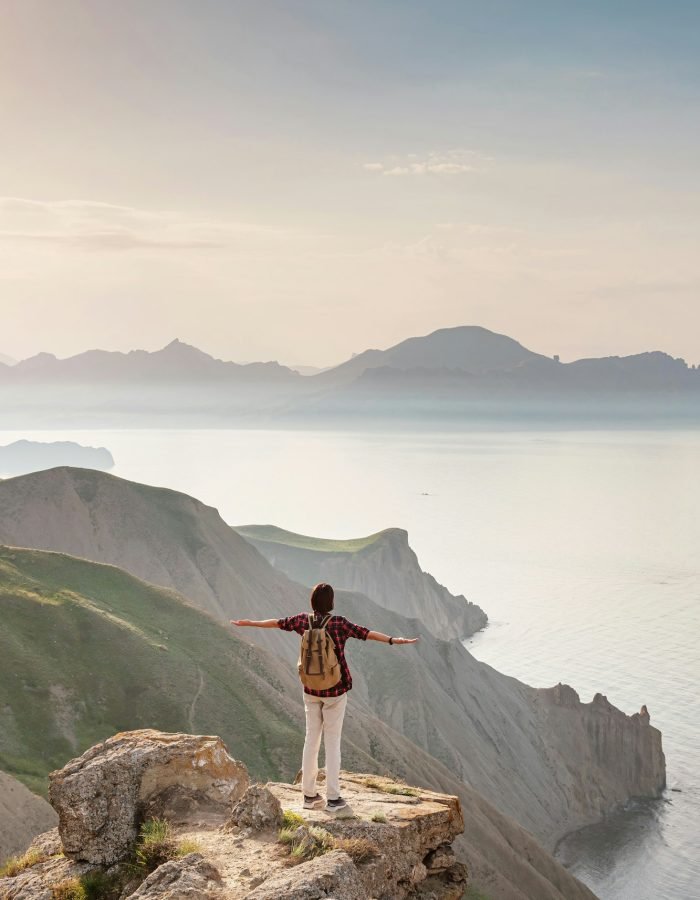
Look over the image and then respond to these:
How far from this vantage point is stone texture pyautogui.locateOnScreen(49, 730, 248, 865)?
12523 millimetres

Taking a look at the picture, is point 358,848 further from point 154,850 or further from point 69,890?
point 69,890

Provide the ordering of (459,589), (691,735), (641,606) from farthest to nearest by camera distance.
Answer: (459,589) < (641,606) < (691,735)

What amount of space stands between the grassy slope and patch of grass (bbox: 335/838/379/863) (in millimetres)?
118579

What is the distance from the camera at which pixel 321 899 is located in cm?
988

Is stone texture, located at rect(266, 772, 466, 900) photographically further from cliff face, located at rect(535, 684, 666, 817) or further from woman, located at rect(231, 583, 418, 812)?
cliff face, located at rect(535, 684, 666, 817)

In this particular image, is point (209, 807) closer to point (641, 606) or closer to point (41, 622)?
point (41, 622)

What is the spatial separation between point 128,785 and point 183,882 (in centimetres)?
294

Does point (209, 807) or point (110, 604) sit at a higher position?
point (209, 807)

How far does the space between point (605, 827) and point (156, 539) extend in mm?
42980

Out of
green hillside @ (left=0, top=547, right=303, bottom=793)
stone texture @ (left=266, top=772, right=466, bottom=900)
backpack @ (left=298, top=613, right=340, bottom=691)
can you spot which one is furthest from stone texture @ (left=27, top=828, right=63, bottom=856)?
green hillside @ (left=0, top=547, right=303, bottom=793)

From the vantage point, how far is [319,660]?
12.8 m

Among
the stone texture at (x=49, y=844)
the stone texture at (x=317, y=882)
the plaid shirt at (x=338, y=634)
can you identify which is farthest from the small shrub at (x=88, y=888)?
the plaid shirt at (x=338, y=634)

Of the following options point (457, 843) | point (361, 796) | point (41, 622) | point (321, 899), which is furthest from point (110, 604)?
point (321, 899)

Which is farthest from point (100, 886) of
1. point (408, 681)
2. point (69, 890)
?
point (408, 681)
